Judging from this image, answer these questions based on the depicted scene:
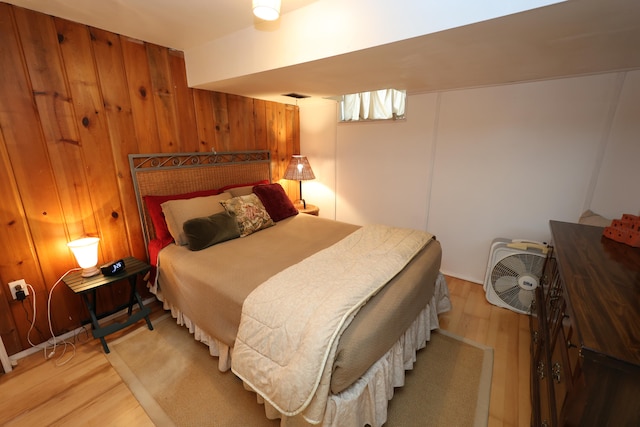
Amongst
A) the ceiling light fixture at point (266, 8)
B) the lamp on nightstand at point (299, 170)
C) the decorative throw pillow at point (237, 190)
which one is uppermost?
the ceiling light fixture at point (266, 8)

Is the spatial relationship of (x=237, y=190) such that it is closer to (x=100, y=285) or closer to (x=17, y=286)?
(x=100, y=285)

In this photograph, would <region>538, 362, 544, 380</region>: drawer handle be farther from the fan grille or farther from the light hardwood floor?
the fan grille

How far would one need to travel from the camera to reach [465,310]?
236cm

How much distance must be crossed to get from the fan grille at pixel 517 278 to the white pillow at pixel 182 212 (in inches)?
99.8

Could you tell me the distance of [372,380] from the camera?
1264mm

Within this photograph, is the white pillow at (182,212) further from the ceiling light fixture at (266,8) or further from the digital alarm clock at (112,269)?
the ceiling light fixture at (266,8)

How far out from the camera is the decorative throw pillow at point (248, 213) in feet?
7.66

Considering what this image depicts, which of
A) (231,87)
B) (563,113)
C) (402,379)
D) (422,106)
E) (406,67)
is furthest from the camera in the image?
(422,106)

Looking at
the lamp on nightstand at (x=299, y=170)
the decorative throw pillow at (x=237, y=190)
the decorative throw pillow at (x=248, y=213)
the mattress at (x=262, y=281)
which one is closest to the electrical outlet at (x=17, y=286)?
the mattress at (x=262, y=281)

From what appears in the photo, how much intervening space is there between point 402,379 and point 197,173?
96.0 inches

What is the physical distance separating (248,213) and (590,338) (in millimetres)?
2202

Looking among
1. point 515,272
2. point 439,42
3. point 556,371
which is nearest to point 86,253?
point 439,42

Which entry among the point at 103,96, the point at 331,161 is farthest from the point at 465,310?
the point at 103,96

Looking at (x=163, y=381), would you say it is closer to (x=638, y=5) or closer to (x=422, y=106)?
(x=638, y=5)
